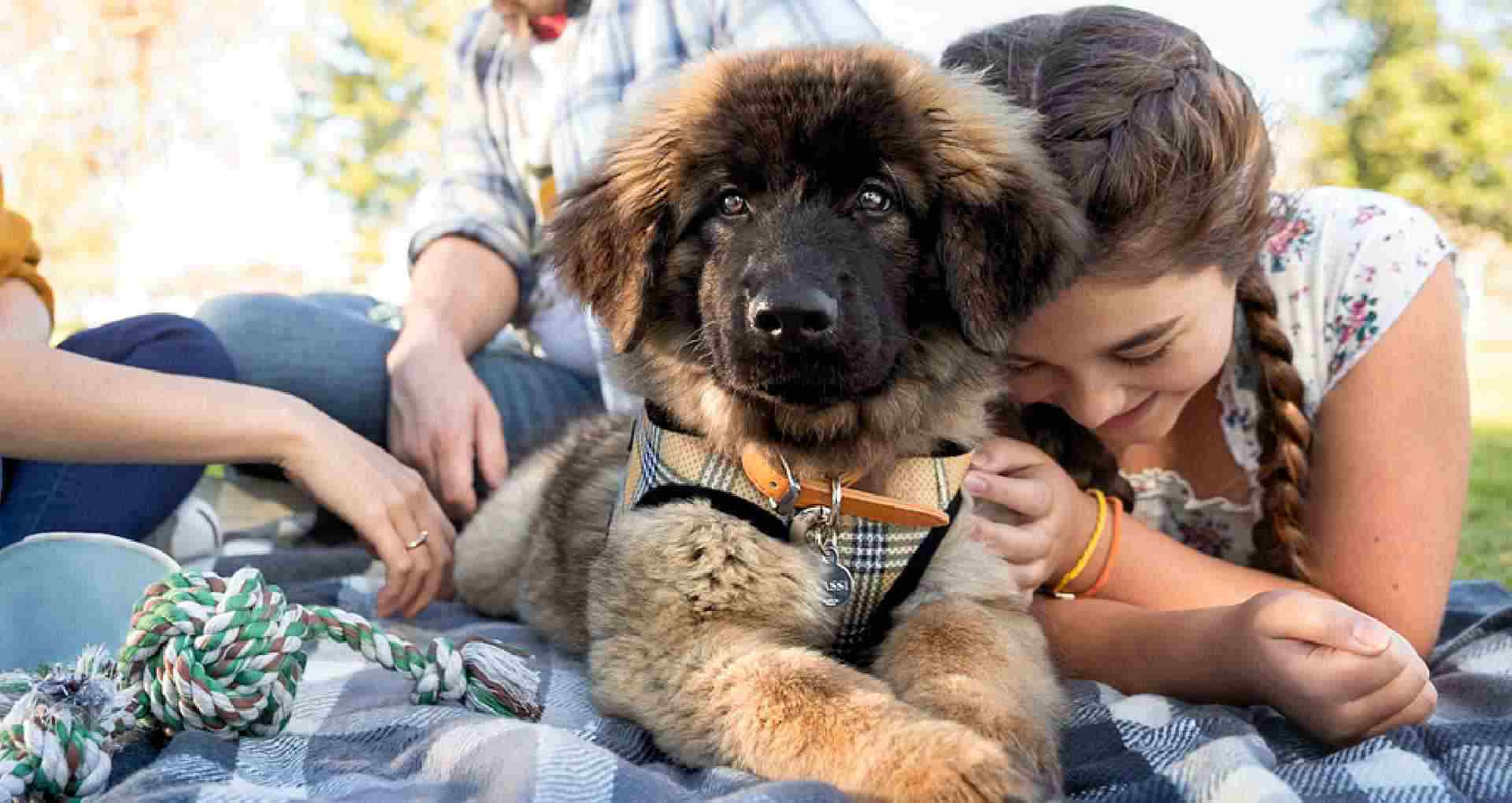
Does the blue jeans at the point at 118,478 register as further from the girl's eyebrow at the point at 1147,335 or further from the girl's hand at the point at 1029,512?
the girl's eyebrow at the point at 1147,335

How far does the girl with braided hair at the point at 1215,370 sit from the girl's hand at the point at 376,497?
1.14 m

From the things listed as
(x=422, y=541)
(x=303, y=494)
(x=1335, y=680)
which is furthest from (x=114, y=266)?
(x=1335, y=680)

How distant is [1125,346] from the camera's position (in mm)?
2236

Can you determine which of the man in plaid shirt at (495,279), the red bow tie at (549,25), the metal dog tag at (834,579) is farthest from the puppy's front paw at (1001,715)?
the red bow tie at (549,25)

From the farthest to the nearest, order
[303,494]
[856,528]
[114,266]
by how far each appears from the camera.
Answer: [114,266] < [303,494] < [856,528]

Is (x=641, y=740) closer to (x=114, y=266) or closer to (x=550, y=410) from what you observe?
(x=550, y=410)

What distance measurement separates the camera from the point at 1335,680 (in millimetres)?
1820

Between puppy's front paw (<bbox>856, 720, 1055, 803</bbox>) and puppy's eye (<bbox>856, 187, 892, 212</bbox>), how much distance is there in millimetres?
890

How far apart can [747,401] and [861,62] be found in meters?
0.65

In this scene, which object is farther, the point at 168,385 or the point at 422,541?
the point at 422,541

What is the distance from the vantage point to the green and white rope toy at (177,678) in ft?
4.59

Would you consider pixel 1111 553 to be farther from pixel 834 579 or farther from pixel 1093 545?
pixel 834 579

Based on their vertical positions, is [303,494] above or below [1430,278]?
below

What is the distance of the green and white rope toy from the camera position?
1398 millimetres
